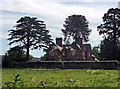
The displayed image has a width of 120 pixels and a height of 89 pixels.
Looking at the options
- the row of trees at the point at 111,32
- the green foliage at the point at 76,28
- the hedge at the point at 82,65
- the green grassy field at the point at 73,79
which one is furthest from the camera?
the green foliage at the point at 76,28

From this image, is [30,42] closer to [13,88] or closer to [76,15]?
[76,15]

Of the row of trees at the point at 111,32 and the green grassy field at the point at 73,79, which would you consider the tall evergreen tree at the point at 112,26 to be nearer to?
the row of trees at the point at 111,32

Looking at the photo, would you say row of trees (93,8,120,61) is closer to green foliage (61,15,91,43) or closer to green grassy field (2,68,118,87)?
green foliage (61,15,91,43)

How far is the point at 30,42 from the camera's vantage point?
52.8m

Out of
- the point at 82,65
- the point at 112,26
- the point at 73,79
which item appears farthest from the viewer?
the point at 112,26

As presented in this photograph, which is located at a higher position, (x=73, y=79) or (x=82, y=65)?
(x=73, y=79)

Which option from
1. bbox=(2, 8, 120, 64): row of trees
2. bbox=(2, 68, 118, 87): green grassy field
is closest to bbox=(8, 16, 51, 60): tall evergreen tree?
bbox=(2, 8, 120, 64): row of trees

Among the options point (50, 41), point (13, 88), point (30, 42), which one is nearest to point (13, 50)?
point (30, 42)

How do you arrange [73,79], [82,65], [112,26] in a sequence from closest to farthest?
1. [73,79]
2. [82,65]
3. [112,26]

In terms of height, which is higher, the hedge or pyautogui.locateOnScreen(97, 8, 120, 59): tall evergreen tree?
pyautogui.locateOnScreen(97, 8, 120, 59): tall evergreen tree

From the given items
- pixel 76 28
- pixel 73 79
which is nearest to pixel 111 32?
pixel 76 28

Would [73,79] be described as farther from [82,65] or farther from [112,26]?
[112,26]

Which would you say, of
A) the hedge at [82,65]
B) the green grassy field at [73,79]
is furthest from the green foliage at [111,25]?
the green grassy field at [73,79]

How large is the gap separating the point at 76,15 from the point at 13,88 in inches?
2470
